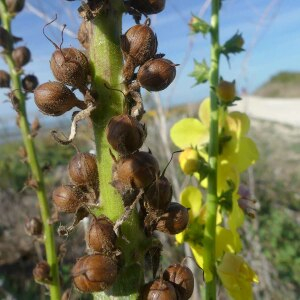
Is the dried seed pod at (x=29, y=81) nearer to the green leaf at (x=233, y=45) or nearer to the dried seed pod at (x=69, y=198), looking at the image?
the green leaf at (x=233, y=45)

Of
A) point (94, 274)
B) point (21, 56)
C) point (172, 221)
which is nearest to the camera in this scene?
point (94, 274)

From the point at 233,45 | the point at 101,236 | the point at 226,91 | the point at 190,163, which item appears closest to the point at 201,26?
the point at 233,45

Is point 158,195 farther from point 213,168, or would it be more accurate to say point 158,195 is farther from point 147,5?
point 213,168

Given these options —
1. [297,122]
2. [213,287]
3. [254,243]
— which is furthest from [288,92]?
[213,287]

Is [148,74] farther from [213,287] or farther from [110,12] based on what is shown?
[213,287]

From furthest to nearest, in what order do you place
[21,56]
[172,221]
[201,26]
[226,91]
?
[21,56] → [201,26] → [226,91] → [172,221]

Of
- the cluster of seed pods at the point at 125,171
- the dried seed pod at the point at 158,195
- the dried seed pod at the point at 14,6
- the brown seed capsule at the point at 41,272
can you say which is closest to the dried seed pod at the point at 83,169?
the cluster of seed pods at the point at 125,171

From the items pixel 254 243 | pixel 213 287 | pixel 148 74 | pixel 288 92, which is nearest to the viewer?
pixel 148 74

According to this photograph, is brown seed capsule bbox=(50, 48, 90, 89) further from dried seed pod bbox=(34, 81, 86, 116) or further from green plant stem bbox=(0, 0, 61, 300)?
green plant stem bbox=(0, 0, 61, 300)
